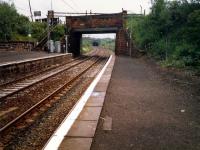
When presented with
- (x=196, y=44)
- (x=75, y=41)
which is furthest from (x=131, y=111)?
(x=75, y=41)

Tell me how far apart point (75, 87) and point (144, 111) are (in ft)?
22.4

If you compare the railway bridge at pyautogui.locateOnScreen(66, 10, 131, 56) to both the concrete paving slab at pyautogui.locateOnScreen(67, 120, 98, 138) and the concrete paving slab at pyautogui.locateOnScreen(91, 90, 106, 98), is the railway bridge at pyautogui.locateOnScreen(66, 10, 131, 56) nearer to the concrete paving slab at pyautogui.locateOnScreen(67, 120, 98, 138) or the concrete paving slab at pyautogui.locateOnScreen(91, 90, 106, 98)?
the concrete paving slab at pyautogui.locateOnScreen(91, 90, 106, 98)

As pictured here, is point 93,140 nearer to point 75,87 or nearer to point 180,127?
point 180,127

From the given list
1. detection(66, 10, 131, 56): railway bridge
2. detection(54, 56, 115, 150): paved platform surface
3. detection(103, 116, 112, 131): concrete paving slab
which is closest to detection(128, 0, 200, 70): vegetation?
detection(66, 10, 131, 56): railway bridge

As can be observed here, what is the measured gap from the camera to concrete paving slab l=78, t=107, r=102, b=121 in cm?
797


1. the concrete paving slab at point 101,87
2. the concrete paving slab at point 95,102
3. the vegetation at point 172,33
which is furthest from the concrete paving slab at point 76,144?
the vegetation at point 172,33

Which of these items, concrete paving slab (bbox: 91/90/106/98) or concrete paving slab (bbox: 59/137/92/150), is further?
concrete paving slab (bbox: 91/90/106/98)

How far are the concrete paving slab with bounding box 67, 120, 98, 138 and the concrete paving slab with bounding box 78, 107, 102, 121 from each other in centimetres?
36

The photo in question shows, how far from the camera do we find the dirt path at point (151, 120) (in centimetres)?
623

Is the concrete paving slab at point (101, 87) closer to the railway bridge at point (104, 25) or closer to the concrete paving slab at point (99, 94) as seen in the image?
the concrete paving slab at point (99, 94)

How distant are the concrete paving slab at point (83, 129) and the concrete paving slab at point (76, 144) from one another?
0.83ft

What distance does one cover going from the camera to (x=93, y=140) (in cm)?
628

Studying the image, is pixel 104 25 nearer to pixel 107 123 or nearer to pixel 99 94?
pixel 99 94

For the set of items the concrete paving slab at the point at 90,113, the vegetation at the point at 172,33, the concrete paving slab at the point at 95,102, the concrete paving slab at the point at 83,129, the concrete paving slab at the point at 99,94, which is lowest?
the concrete paving slab at the point at 99,94
